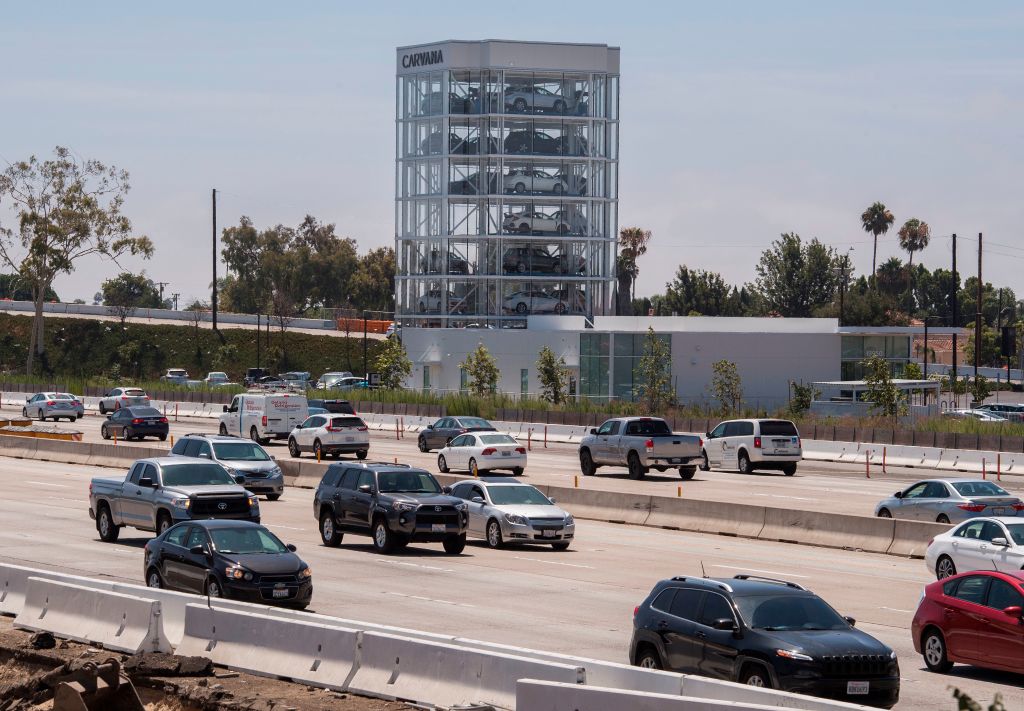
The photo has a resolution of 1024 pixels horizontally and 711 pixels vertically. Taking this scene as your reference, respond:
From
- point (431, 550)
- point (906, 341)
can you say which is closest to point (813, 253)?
point (906, 341)

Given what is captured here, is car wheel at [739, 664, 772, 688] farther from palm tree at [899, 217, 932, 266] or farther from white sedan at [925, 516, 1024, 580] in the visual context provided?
palm tree at [899, 217, 932, 266]

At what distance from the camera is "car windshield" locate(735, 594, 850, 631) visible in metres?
14.7

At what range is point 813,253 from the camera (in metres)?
176

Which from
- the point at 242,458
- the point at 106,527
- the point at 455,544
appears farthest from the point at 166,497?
the point at 242,458

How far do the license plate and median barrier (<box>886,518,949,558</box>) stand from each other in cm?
1598

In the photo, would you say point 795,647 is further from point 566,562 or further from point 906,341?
point 906,341

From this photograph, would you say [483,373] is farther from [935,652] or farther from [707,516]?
[935,652]

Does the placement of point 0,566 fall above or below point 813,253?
below

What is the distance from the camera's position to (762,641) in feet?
47.0

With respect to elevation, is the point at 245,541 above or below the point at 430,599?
above

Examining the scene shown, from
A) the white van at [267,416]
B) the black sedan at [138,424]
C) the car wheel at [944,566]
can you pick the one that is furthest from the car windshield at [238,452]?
the black sedan at [138,424]

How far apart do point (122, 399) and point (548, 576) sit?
5731 centimetres

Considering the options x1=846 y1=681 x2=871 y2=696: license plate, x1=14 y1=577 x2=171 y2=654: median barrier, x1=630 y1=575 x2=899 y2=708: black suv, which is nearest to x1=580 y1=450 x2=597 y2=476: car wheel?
x1=14 y1=577 x2=171 y2=654: median barrier

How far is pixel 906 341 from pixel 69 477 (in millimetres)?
65320
